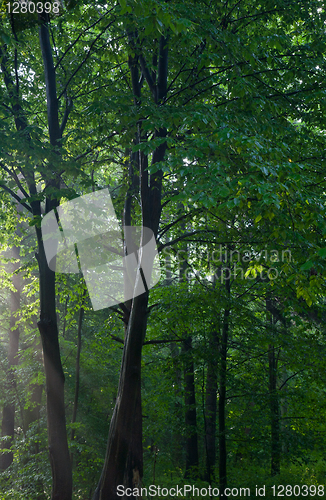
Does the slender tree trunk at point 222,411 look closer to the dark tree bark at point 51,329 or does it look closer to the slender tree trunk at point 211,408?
the slender tree trunk at point 211,408

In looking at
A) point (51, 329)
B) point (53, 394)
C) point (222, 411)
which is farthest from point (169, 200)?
point (222, 411)

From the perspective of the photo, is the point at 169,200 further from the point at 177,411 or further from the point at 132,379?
the point at 177,411

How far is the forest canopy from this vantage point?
4.49m

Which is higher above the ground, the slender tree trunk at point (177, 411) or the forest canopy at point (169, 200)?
the forest canopy at point (169, 200)

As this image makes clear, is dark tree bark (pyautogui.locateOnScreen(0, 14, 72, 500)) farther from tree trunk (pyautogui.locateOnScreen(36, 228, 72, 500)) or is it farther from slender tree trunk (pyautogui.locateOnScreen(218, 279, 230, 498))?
slender tree trunk (pyautogui.locateOnScreen(218, 279, 230, 498))

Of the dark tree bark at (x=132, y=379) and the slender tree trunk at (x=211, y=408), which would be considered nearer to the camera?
the dark tree bark at (x=132, y=379)

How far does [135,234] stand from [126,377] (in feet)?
9.62

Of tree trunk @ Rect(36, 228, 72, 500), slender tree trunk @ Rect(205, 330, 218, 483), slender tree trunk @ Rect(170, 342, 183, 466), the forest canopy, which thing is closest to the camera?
the forest canopy

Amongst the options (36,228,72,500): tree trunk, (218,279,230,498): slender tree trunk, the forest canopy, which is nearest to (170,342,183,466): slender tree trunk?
the forest canopy

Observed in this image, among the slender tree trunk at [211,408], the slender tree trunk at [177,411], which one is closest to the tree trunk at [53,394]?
the slender tree trunk at [177,411]

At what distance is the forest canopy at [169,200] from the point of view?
177 inches

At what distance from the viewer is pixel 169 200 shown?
562 cm

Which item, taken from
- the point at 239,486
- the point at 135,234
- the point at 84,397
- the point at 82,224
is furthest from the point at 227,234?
the point at 84,397

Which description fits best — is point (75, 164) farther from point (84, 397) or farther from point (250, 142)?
point (84, 397)
